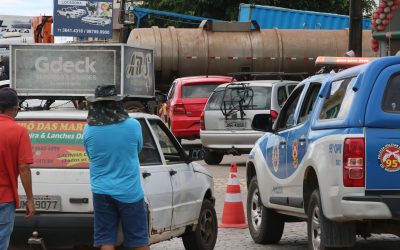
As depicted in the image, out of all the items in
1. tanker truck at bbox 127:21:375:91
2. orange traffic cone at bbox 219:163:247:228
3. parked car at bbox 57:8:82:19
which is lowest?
orange traffic cone at bbox 219:163:247:228

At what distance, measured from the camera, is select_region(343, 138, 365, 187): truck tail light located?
7289 millimetres

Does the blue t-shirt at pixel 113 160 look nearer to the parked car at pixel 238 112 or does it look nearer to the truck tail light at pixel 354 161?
the truck tail light at pixel 354 161

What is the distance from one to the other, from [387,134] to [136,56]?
17.4ft

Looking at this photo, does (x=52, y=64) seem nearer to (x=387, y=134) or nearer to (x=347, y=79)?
(x=347, y=79)

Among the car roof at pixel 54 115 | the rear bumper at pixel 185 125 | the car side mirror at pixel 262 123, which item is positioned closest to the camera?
the car roof at pixel 54 115

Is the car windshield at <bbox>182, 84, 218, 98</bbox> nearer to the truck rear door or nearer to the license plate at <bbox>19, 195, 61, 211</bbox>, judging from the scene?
the license plate at <bbox>19, 195, 61, 211</bbox>

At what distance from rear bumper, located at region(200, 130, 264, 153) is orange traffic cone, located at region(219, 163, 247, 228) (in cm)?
688

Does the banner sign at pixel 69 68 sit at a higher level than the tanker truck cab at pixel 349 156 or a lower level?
A: higher

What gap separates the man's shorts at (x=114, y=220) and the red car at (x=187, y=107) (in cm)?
1498

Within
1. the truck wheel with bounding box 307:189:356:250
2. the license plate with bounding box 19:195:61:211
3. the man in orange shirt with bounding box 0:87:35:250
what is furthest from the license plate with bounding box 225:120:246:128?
the man in orange shirt with bounding box 0:87:35:250

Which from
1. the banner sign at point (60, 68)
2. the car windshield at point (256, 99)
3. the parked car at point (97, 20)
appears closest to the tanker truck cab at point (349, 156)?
the banner sign at point (60, 68)

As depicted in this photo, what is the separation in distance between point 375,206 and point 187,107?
1528 cm

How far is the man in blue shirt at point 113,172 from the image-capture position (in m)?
7.20

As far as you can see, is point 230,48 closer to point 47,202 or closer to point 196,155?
point 196,155
